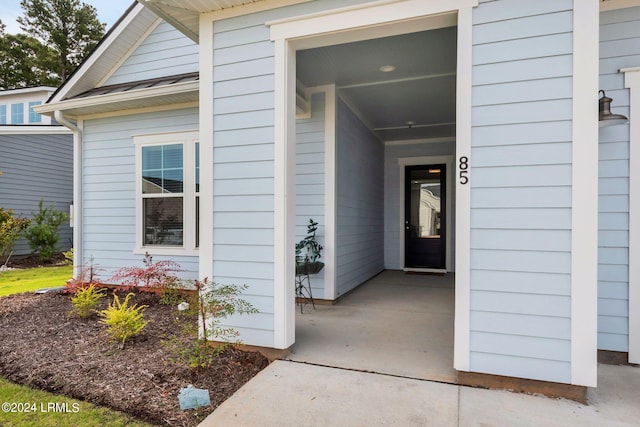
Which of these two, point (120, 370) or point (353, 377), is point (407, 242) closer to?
point (353, 377)

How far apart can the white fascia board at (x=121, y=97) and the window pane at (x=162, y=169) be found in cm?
75

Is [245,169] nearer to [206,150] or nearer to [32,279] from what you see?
[206,150]

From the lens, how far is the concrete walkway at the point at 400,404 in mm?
1916

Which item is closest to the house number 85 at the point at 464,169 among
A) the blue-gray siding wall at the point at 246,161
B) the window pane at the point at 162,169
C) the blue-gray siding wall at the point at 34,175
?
the blue-gray siding wall at the point at 246,161

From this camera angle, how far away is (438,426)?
186 centimetres

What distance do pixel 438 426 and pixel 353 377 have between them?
701 mm

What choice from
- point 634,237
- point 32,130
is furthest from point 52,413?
point 32,130

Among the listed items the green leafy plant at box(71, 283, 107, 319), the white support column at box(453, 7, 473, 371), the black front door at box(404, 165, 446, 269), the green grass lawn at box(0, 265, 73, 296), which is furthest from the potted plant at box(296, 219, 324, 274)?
the green grass lawn at box(0, 265, 73, 296)

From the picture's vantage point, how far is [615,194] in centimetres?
269

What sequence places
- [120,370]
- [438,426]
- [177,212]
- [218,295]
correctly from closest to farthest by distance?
1. [438,426]
2. [120,370]
3. [218,295]
4. [177,212]

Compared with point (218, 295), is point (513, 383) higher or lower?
lower

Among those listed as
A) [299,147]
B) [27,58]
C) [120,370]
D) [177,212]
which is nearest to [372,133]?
[299,147]

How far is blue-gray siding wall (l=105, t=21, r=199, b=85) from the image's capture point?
5.50m

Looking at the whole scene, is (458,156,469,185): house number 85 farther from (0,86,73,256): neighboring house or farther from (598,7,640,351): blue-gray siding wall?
(0,86,73,256): neighboring house
